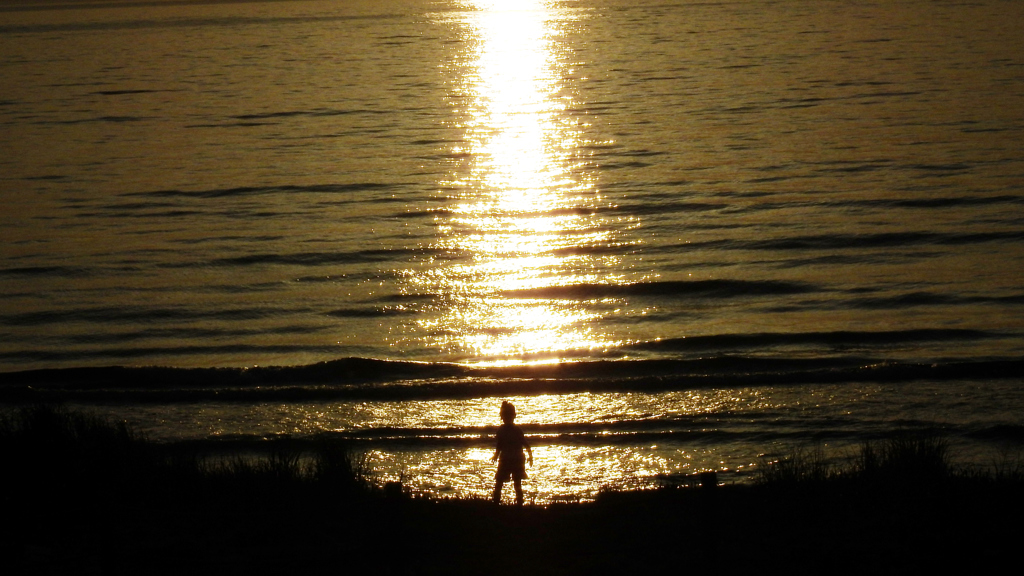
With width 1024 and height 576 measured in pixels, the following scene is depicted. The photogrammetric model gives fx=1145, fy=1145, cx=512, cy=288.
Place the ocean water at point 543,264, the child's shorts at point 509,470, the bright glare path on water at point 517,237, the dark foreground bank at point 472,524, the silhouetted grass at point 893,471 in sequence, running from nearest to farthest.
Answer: the dark foreground bank at point 472,524
the silhouetted grass at point 893,471
the child's shorts at point 509,470
the ocean water at point 543,264
the bright glare path on water at point 517,237

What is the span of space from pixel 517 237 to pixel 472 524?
54.9ft

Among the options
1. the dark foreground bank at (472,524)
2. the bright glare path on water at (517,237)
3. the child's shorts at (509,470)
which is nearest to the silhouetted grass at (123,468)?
the dark foreground bank at (472,524)

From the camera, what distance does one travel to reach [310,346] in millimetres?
17938

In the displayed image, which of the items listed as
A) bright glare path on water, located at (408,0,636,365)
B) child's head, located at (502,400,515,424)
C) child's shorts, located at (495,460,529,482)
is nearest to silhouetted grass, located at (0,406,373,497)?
child's shorts, located at (495,460,529,482)

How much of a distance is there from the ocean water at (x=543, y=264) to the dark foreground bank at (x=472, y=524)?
2.45m

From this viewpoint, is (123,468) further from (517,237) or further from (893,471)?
(517,237)

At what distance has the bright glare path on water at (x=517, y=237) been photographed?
18.3 m

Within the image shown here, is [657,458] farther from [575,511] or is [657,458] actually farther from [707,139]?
[707,139]

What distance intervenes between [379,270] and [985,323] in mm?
11189

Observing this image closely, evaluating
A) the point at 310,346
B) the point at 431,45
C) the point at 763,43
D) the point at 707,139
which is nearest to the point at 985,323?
the point at 310,346

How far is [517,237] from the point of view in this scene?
25531 millimetres

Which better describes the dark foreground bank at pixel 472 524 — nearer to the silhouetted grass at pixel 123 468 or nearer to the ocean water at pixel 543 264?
the silhouetted grass at pixel 123 468

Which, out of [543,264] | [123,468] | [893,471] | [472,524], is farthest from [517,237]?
[472,524]

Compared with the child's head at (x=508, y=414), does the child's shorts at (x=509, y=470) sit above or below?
below
